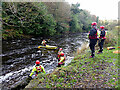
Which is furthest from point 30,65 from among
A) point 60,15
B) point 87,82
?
point 60,15

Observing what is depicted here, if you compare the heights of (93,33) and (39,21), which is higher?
(39,21)

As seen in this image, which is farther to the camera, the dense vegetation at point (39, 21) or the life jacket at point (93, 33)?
the dense vegetation at point (39, 21)

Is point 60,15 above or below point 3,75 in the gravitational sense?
above

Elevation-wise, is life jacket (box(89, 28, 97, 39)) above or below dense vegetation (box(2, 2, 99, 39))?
below

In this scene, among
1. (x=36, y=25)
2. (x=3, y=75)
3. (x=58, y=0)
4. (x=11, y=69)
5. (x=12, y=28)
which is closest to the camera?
(x=3, y=75)

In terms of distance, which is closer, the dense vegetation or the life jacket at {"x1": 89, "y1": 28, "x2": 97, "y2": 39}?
the life jacket at {"x1": 89, "y1": 28, "x2": 97, "y2": 39}

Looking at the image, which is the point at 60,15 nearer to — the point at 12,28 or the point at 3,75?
the point at 12,28

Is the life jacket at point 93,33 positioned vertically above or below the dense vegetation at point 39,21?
below

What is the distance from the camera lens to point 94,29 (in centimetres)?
623

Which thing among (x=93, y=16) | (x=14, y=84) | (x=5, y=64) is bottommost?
(x=14, y=84)

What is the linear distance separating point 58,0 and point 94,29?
82.3 feet

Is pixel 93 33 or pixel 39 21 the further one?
pixel 39 21

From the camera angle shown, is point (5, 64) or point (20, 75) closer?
point (20, 75)

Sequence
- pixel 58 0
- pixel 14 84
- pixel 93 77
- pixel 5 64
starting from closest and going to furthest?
pixel 93 77, pixel 14 84, pixel 5 64, pixel 58 0
